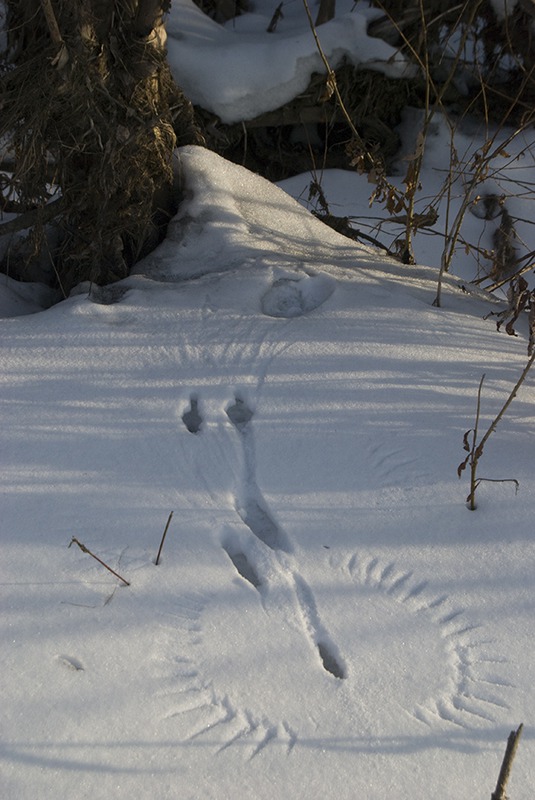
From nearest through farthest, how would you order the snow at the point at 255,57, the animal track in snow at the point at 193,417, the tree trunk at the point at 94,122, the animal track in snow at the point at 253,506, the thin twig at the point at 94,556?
the thin twig at the point at 94,556 → the animal track in snow at the point at 253,506 → the animal track in snow at the point at 193,417 → the tree trunk at the point at 94,122 → the snow at the point at 255,57

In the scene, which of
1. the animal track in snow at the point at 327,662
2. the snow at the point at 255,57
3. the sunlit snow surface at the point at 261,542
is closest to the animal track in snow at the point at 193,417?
the sunlit snow surface at the point at 261,542

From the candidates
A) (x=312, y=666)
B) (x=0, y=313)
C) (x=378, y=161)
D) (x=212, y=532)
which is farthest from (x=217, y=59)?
(x=312, y=666)

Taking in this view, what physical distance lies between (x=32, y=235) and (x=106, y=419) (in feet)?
3.55

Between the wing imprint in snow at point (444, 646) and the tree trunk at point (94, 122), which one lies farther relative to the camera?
the tree trunk at point (94, 122)

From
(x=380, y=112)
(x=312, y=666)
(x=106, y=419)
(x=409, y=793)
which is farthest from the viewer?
(x=380, y=112)

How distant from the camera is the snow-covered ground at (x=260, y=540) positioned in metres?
1.51

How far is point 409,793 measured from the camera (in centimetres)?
146

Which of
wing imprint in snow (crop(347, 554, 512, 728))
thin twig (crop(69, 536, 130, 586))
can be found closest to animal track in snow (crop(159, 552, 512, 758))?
wing imprint in snow (crop(347, 554, 512, 728))

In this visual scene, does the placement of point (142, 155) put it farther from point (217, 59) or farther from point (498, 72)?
point (498, 72)

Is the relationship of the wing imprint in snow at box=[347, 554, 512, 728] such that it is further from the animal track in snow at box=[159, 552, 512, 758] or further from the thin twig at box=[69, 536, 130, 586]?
the thin twig at box=[69, 536, 130, 586]

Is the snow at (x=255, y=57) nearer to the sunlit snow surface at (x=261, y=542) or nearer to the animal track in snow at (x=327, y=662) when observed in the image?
the sunlit snow surface at (x=261, y=542)

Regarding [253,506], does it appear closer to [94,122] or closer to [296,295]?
[296,295]

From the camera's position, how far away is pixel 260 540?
77.9 inches

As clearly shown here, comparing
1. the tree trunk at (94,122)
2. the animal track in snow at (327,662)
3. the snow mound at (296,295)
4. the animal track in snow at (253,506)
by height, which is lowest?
the animal track in snow at (327,662)
